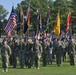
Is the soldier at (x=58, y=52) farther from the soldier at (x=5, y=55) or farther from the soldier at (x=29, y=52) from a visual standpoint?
the soldier at (x=5, y=55)

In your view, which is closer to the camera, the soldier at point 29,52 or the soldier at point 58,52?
the soldier at point 29,52

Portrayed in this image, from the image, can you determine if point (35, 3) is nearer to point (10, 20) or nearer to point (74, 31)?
point (74, 31)

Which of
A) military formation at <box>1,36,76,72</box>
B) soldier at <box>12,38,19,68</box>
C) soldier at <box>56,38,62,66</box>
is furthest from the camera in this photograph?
soldier at <box>56,38,62,66</box>

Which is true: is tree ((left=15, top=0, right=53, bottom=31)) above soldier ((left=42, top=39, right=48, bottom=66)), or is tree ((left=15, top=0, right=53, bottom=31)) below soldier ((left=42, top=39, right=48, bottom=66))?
above

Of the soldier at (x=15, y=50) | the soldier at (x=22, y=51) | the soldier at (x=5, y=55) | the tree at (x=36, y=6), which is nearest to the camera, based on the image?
the soldier at (x=5, y=55)

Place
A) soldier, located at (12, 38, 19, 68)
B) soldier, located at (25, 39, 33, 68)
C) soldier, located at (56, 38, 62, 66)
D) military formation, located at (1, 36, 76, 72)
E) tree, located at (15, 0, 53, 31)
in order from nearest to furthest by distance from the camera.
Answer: military formation, located at (1, 36, 76, 72), soldier, located at (25, 39, 33, 68), soldier, located at (12, 38, 19, 68), soldier, located at (56, 38, 62, 66), tree, located at (15, 0, 53, 31)

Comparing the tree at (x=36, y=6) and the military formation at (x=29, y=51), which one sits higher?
the tree at (x=36, y=6)

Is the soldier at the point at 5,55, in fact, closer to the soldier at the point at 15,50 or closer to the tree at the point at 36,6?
the soldier at the point at 15,50

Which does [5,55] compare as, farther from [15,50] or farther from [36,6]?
[36,6]

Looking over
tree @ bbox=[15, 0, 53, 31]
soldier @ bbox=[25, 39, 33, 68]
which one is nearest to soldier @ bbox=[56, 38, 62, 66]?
soldier @ bbox=[25, 39, 33, 68]

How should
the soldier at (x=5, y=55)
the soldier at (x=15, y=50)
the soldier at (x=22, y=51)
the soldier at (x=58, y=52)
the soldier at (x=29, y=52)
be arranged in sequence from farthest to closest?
the soldier at (x=58, y=52) < the soldier at (x=15, y=50) < the soldier at (x=22, y=51) < the soldier at (x=29, y=52) < the soldier at (x=5, y=55)

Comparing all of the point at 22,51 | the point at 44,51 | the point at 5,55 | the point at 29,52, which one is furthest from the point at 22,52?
the point at 5,55

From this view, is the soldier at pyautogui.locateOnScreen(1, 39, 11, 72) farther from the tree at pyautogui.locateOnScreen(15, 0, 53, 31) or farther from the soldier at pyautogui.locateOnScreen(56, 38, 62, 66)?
the tree at pyautogui.locateOnScreen(15, 0, 53, 31)

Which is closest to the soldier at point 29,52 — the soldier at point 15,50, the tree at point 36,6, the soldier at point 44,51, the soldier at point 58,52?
the soldier at point 15,50
